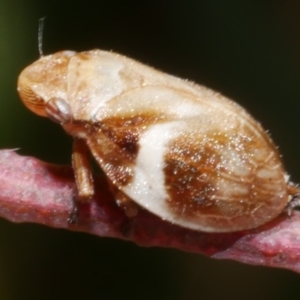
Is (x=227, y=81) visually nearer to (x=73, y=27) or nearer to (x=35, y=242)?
(x=73, y=27)

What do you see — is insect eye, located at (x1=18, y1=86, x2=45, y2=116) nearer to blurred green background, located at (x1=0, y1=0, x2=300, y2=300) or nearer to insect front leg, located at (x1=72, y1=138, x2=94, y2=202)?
insect front leg, located at (x1=72, y1=138, x2=94, y2=202)

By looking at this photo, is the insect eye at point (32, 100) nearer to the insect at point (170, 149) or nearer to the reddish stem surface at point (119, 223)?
the insect at point (170, 149)

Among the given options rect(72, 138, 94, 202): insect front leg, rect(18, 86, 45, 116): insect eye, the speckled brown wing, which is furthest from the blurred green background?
the speckled brown wing

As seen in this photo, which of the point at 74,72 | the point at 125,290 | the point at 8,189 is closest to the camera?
the point at 8,189

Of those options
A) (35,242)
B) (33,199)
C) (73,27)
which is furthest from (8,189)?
Answer: (73,27)

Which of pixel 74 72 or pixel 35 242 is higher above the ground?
pixel 74 72

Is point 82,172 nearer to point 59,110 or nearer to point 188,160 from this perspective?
point 59,110

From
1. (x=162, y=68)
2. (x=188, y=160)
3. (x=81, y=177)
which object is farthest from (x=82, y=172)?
(x=162, y=68)

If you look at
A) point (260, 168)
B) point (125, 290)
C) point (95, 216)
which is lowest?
point (125, 290)
